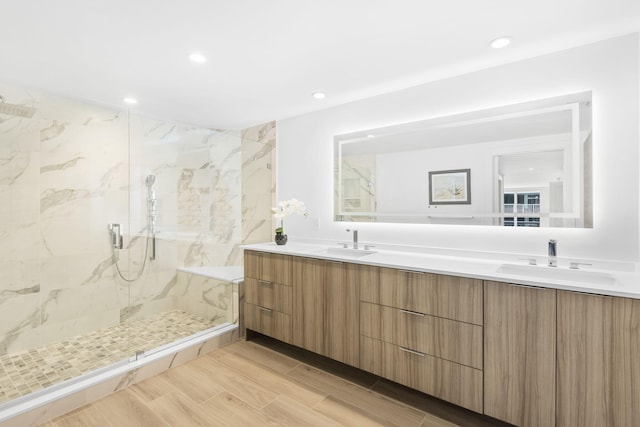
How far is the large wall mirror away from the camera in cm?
187

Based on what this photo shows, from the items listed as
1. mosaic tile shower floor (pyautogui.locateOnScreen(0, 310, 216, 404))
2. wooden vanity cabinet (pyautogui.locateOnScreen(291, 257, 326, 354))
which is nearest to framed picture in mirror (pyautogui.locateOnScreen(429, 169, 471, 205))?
wooden vanity cabinet (pyautogui.locateOnScreen(291, 257, 326, 354))

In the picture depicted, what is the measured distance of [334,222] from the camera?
2.88m

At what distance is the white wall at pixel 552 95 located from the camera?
1.71 meters

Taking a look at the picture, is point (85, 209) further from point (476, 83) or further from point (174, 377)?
point (476, 83)

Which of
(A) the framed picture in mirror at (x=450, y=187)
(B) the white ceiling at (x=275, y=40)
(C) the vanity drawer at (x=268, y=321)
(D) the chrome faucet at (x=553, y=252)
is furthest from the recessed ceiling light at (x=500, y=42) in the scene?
(C) the vanity drawer at (x=268, y=321)

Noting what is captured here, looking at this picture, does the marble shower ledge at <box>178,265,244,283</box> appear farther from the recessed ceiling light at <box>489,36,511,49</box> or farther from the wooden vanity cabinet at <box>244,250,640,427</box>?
the recessed ceiling light at <box>489,36,511,49</box>

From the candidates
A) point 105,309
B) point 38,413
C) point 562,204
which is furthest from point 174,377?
point 562,204

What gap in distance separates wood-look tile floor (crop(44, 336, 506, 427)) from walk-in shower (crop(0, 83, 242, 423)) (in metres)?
0.35

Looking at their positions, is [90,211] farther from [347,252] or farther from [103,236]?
[347,252]

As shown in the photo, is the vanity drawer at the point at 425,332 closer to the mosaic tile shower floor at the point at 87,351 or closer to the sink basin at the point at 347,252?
the sink basin at the point at 347,252

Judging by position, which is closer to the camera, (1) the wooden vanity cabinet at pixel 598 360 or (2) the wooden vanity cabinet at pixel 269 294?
(1) the wooden vanity cabinet at pixel 598 360

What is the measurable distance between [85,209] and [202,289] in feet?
4.26

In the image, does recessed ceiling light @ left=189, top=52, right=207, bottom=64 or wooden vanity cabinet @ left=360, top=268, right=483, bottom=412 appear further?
recessed ceiling light @ left=189, top=52, right=207, bottom=64

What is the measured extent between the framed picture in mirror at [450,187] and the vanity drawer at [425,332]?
0.90m
